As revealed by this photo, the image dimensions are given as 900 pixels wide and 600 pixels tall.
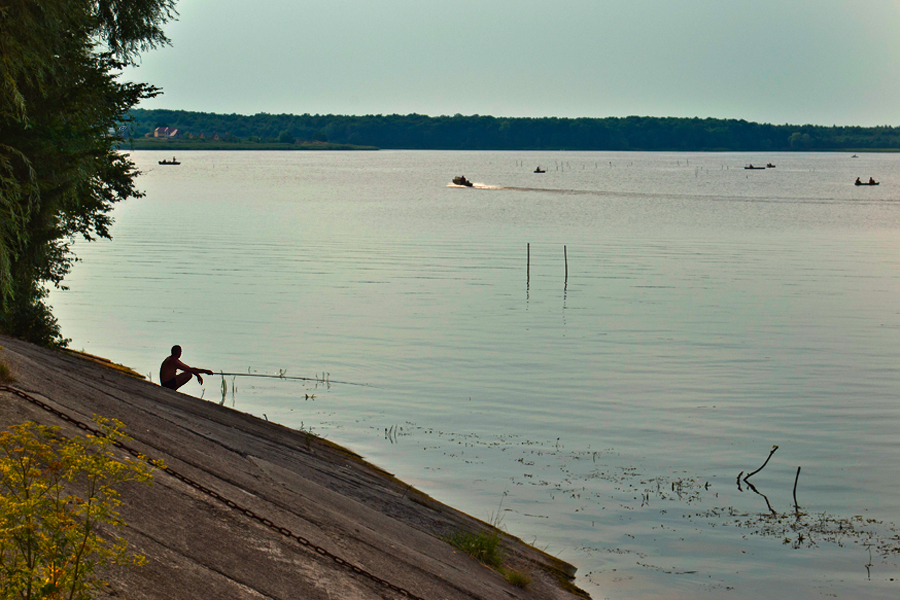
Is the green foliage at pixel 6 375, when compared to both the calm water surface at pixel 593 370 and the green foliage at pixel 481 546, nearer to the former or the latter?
the green foliage at pixel 481 546

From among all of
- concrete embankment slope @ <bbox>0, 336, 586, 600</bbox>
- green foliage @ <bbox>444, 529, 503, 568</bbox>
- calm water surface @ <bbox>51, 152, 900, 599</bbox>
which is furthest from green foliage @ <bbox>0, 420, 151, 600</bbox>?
calm water surface @ <bbox>51, 152, 900, 599</bbox>

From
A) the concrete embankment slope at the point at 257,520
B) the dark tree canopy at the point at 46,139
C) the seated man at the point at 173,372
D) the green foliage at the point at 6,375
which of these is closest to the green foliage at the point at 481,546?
the concrete embankment slope at the point at 257,520

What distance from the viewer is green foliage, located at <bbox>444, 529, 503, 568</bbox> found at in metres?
10.9

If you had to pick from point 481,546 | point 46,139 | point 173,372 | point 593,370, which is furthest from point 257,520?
point 593,370

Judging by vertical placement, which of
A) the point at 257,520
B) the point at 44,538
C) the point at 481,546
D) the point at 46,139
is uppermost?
the point at 46,139

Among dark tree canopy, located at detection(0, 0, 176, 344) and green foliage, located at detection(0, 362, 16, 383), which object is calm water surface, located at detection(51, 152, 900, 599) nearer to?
dark tree canopy, located at detection(0, 0, 176, 344)

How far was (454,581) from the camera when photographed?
9.37 metres

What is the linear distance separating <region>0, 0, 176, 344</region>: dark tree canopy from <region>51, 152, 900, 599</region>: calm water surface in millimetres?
5145

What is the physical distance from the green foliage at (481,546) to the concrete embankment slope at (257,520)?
7.4 inches

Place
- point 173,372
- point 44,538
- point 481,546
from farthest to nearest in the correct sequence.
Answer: point 173,372 → point 481,546 → point 44,538

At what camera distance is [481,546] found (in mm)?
11070

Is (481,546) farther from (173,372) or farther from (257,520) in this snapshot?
(173,372)

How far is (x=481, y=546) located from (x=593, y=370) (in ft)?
47.9

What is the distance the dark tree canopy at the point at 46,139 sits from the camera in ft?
51.6
